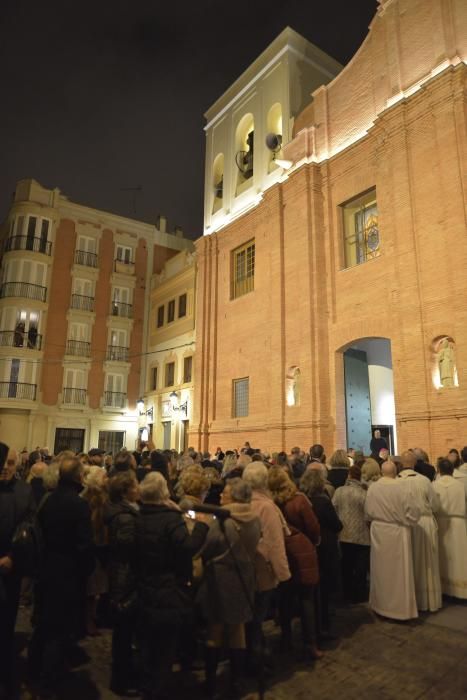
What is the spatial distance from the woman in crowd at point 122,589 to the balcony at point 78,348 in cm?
2466

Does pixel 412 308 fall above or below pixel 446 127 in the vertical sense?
below

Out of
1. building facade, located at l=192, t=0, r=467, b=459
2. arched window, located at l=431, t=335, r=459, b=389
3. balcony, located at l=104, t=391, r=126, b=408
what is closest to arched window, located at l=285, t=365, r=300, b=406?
building facade, located at l=192, t=0, r=467, b=459

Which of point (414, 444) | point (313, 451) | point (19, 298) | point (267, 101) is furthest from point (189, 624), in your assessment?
point (19, 298)

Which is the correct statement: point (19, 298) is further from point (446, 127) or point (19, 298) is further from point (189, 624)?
point (189, 624)

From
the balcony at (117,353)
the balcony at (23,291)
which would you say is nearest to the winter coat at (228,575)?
the balcony at (117,353)

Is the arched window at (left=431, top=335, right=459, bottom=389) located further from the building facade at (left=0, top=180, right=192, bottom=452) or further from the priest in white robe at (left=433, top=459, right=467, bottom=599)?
the building facade at (left=0, top=180, right=192, bottom=452)

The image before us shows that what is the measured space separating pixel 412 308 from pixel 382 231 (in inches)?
111

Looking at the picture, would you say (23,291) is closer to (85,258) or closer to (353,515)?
(85,258)

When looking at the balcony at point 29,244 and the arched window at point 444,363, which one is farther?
the balcony at point 29,244

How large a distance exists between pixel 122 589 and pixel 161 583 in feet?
1.83

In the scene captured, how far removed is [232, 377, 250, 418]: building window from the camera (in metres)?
18.4

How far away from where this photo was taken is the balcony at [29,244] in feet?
89.2

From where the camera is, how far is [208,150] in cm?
2361

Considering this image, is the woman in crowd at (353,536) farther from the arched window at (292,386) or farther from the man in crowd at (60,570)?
the arched window at (292,386)
